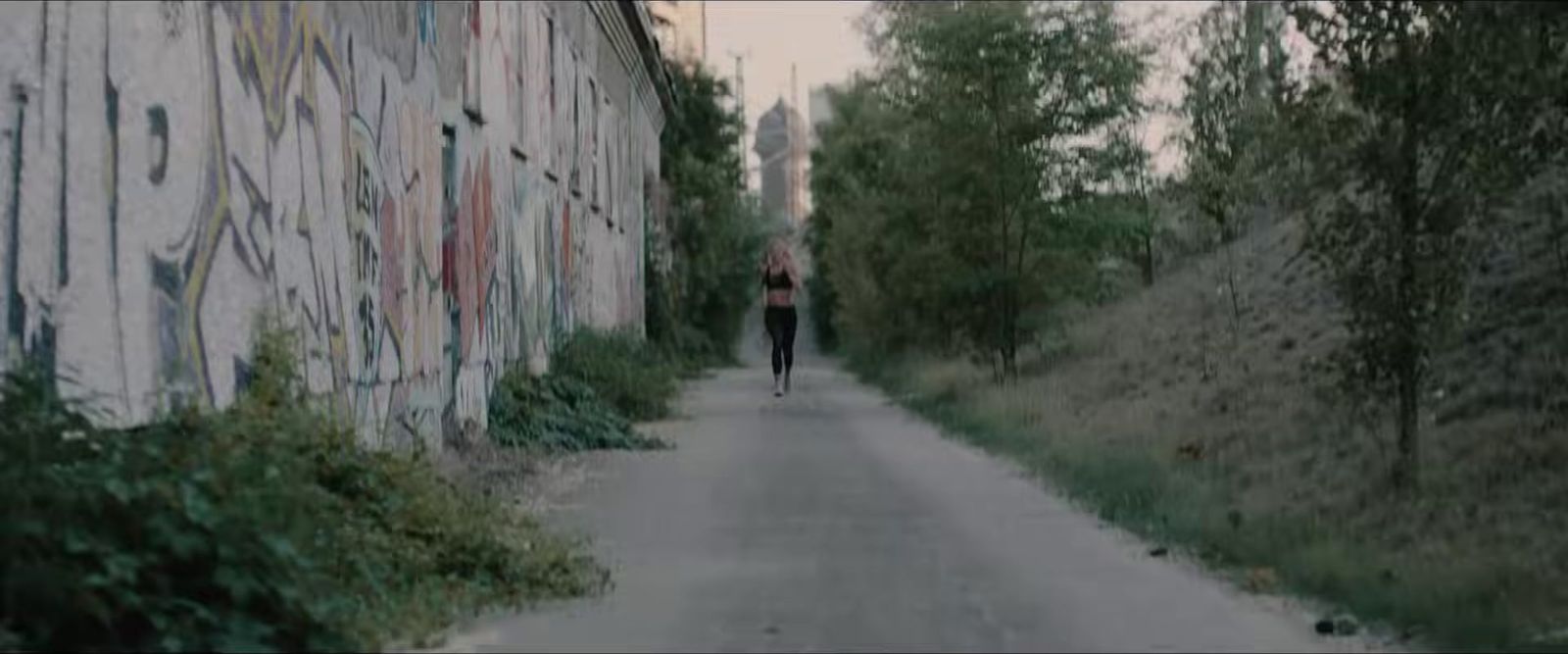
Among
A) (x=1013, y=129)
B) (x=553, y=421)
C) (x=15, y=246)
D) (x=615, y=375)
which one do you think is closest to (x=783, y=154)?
(x=1013, y=129)

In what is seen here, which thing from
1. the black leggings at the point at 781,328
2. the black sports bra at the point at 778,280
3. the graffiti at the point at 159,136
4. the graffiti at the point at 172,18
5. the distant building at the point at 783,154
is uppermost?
the distant building at the point at 783,154

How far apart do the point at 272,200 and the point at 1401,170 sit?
629 centimetres

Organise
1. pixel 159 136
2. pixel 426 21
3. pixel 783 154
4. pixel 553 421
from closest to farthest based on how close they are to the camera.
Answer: pixel 159 136 < pixel 426 21 < pixel 553 421 < pixel 783 154

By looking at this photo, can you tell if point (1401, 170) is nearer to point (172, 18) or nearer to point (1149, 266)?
point (172, 18)

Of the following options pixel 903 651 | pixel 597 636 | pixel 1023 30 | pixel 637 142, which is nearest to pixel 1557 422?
pixel 903 651

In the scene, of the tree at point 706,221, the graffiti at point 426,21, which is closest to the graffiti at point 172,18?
the graffiti at point 426,21

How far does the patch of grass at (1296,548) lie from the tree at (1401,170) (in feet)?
3.66

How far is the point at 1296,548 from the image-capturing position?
10.2m

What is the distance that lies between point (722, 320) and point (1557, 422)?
132ft

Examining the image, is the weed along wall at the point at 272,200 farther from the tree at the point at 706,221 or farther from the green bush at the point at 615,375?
the tree at the point at 706,221

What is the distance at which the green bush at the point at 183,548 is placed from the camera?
6.56m

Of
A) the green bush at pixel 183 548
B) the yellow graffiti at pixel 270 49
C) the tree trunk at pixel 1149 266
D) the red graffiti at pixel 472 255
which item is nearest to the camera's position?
the green bush at pixel 183 548

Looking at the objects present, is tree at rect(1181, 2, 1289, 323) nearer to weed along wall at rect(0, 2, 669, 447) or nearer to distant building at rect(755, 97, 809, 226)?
weed along wall at rect(0, 2, 669, 447)

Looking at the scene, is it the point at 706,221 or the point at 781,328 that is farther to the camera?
the point at 706,221
